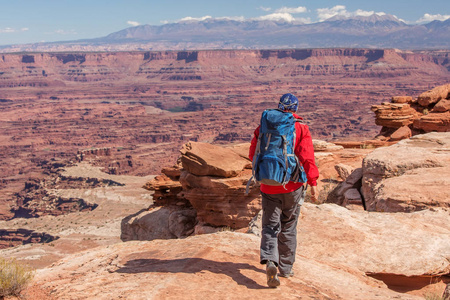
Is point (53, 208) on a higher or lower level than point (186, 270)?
lower

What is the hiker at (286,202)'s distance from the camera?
16.0ft

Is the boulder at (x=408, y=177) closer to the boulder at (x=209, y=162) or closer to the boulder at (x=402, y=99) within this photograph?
the boulder at (x=209, y=162)

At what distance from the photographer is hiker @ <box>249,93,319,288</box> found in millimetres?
4867

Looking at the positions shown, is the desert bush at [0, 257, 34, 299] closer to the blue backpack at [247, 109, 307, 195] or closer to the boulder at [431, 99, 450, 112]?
the blue backpack at [247, 109, 307, 195]

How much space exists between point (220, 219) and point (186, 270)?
7.57m

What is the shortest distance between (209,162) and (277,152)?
718 centimetres

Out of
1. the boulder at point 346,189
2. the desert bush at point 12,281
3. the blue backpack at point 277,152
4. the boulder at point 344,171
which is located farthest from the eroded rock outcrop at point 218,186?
the desert bush at point 12,281

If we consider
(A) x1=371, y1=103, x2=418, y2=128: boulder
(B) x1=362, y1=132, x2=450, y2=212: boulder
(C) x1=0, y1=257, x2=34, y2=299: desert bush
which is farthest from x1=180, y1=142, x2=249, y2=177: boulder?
(A) x1=371, y1=103, x2=418, y2=128: boulder

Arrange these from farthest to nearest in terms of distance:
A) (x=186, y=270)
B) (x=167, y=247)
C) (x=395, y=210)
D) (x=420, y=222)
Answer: (x=395, y=210)
(x=420, y=222)
(x=167, y=247)
(x=186, y=270)

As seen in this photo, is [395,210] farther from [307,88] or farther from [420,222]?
[307,88]

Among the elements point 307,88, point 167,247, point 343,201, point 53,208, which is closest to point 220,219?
point 343,201

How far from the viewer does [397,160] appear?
9742 millimetres

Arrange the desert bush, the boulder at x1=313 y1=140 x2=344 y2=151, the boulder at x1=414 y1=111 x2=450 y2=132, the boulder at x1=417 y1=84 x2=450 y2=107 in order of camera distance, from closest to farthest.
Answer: the desert bush → the boulder at x1=313 y1=140 x2=344 y2=151 → the boulder at x1=414 y1=111 x2=450 y2=132 → the boulder at x1=417 y1=84 x2=450 y2=107

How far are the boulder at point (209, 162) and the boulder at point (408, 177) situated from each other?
354cm
